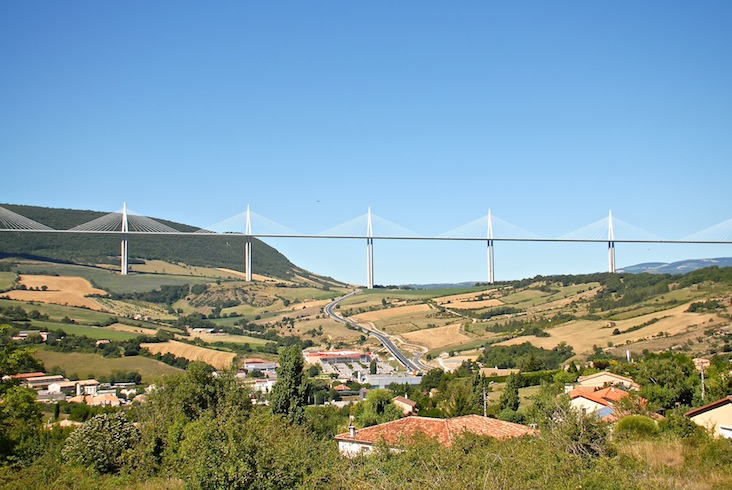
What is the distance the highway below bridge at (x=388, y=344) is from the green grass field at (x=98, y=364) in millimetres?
15666

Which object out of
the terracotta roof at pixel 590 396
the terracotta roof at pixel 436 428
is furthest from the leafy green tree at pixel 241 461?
the terracotta roof at pixel 590 396

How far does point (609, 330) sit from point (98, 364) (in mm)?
32710

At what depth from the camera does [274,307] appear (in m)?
85.5

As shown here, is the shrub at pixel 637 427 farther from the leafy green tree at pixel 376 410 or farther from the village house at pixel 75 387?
the village house at pixel 75 387

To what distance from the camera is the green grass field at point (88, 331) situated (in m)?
54.8

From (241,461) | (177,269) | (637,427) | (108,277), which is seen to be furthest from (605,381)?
(177,269)

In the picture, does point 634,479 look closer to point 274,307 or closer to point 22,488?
point 22,488

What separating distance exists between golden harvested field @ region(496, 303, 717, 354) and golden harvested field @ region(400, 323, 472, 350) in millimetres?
6106

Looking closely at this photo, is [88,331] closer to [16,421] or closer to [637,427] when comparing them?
[16,421]

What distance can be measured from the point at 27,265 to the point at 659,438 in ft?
254

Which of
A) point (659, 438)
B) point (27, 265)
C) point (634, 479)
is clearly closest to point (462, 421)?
→ point (659, 438)

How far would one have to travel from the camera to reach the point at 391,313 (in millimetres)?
75250

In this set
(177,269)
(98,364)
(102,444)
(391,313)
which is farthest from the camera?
(177,269)

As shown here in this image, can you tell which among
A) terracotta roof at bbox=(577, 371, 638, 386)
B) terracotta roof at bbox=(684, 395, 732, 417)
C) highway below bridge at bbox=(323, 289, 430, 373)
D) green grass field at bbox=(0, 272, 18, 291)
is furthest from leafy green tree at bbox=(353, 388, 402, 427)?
green grass field at bbox=(0, 272, 18, 291)
